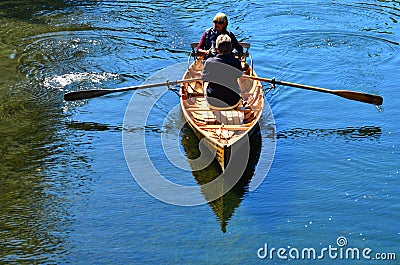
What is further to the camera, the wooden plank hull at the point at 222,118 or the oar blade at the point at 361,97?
the oar blade at the point at 361,97

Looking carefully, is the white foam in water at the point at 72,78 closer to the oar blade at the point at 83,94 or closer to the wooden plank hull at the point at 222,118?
the oar blade at the point at 83,94

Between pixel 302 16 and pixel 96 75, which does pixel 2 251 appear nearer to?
pixel 96 75

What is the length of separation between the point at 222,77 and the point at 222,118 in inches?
28.6

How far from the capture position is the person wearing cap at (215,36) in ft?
38.3

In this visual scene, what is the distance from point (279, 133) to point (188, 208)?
2719 mm

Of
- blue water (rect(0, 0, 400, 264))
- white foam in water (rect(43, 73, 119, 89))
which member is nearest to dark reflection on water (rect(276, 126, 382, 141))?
blue water (rect(0, 0, 400, 264))

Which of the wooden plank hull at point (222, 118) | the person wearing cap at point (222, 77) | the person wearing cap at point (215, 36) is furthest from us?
the person wearing cap at point (215, 36)

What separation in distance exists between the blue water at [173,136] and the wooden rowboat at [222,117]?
55 cm

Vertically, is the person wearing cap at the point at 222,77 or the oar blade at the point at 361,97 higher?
the person wearing cap at the point at 222,77

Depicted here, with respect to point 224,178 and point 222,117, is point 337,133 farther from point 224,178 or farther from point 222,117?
point 224,178

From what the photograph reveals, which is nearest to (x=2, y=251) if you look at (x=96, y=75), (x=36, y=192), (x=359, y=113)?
(x=36, y=192)

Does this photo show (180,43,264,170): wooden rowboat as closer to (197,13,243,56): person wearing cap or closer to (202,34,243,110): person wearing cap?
(202,34,243,110): person wearing cap

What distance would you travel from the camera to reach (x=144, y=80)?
12914 mm

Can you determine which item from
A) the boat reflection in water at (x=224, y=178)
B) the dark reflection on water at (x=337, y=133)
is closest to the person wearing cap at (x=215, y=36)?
the dark reflection on water at (x=337, y=133)
